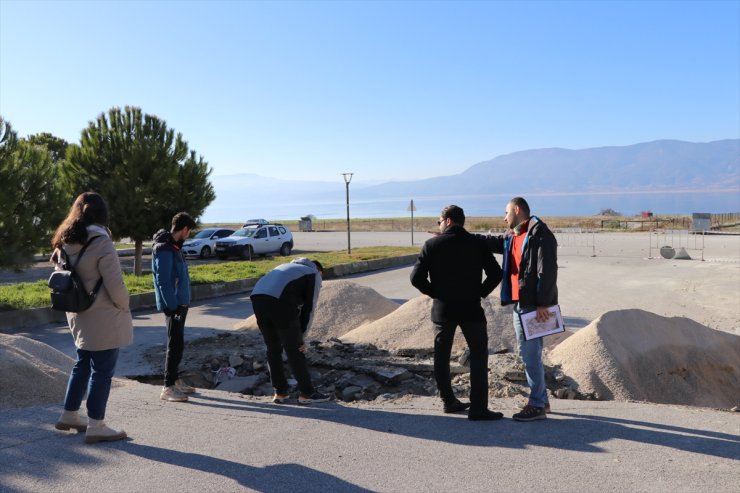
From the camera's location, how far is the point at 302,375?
19.3 ft

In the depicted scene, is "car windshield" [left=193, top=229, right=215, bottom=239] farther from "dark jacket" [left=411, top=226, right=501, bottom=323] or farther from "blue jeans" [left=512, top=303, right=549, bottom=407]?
"blue jeans" [left=512, top=303, right=549, bottom=407]

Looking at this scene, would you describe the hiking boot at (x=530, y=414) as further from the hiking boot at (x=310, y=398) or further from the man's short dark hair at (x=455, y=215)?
the hiking boot at (x=310, y=398)

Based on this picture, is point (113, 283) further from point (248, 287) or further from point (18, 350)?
point (248, 287)

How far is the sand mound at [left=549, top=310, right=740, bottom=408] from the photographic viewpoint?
23.5ft

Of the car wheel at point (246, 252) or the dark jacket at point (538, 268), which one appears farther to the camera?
the car wheel at point (246, 252)

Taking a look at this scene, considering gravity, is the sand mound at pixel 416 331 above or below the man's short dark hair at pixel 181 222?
below

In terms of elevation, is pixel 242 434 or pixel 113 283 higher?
Answer: pixel 113 283

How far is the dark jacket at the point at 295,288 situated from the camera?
5.69m

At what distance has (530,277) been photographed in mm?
5109

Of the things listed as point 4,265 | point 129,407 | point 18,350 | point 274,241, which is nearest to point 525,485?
point 129,407

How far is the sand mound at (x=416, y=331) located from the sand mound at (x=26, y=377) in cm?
436

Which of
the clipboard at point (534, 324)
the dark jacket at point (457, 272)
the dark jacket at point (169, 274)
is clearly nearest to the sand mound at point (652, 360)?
the clipboard at point (534, 324)

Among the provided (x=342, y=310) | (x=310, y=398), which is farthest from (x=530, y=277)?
(x=342, y=310)

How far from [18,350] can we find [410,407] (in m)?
3.95
